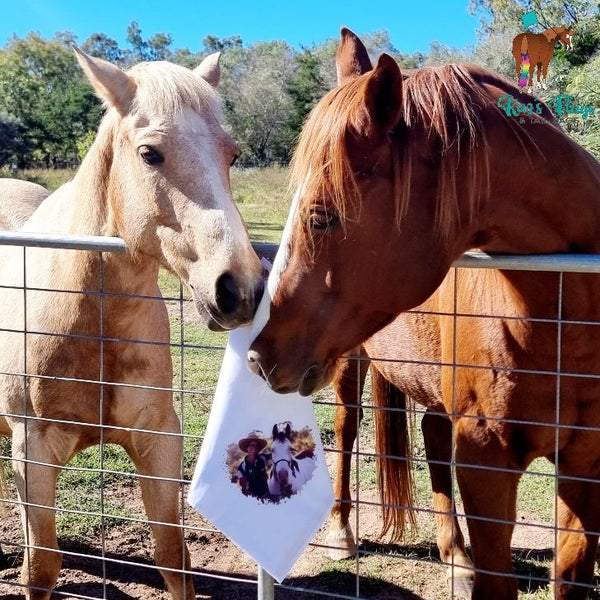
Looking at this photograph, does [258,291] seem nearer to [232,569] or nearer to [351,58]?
[351,58]

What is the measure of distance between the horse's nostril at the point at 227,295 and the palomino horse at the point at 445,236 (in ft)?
1.19

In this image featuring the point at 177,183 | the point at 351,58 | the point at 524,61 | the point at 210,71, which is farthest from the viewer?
the point at 524,61

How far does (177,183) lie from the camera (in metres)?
2.40

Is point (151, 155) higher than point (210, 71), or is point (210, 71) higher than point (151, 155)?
point (210, 71)

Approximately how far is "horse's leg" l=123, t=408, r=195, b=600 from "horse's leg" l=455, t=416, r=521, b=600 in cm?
121

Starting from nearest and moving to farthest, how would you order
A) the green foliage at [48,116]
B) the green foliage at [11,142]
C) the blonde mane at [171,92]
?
the blonde mane at [171,92], the green foliage at [11,142], the green foliage at [48,116]

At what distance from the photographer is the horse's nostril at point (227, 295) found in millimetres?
2146

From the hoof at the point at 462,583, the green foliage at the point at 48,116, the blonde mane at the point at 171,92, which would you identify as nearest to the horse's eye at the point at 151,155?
the blonde mane at the point at 171,92

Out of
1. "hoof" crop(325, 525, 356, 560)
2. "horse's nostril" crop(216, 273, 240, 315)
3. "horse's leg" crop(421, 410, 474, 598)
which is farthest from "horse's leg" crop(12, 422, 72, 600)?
"horse's leg" crop(421, 410, 474, 598)

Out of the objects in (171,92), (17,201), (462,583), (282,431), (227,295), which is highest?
(171,92)

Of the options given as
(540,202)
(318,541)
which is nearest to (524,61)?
(540,202)

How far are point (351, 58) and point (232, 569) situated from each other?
2.53m

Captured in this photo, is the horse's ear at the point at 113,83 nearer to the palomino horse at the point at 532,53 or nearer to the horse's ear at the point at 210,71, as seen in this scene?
the horse's ear at the point at 210,71

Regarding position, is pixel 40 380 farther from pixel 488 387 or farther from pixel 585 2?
pixel 585 2
